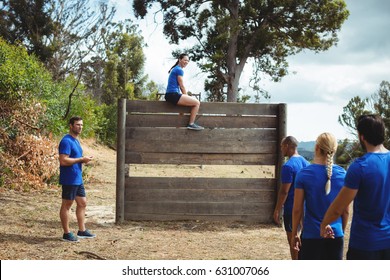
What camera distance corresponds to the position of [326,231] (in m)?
3.86

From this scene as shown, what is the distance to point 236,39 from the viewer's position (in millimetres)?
27562

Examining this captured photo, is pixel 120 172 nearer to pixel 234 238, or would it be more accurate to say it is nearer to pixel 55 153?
pixel 234 238

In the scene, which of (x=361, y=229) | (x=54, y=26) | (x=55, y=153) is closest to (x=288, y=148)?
(x=361, y=229)

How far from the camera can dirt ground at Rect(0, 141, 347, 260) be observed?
6.98 m

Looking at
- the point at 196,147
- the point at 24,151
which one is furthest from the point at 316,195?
the point at 24,151

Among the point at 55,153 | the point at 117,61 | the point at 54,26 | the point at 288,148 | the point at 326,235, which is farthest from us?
the point at 117,61

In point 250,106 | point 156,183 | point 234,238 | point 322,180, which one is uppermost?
point 250,106

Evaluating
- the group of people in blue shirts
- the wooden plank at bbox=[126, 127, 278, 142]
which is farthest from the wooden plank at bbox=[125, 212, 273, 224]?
the group of people in blue shirts

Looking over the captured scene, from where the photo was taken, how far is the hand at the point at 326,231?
380 cm

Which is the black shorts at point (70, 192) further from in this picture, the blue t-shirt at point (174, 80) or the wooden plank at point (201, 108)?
the blue t-shirt at point (174, 80)

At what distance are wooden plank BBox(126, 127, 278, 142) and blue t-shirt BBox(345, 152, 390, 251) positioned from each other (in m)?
6.08

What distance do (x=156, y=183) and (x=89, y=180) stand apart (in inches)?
254

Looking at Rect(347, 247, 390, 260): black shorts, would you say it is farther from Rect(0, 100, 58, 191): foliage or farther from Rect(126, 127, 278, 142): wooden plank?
Rect(0, 100, 58, 191): foliage

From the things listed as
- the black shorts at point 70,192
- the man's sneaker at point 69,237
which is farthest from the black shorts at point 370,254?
the man's sneaker at point 69,237
